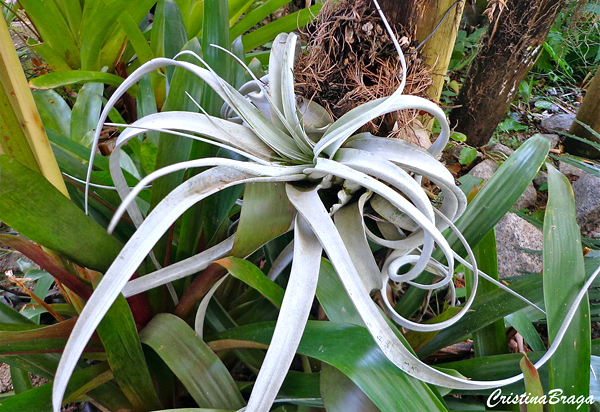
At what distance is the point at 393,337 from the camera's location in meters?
0.39

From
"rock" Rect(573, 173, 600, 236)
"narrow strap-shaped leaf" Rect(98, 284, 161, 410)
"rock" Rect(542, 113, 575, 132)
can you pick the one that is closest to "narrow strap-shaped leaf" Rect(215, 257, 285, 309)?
"narrow strap-shaped leaf" Rect(98, 284, 161, 410)

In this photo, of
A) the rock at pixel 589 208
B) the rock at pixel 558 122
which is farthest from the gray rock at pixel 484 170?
the rock at pixel 558 122

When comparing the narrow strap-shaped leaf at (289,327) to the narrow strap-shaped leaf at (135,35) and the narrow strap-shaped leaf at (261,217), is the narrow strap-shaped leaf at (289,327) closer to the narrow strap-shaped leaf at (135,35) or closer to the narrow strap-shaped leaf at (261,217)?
the narrow strap-shaped leaf at (261,217)

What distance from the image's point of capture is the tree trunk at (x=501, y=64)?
3.59 feet

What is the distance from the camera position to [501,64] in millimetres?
1229

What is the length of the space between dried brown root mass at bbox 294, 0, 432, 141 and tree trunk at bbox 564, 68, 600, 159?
4.18 ft

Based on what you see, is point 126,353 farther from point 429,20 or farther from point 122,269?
point 429,20

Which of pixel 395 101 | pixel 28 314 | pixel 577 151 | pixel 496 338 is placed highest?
pixel 395 101

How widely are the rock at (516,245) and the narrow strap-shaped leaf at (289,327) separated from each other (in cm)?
80

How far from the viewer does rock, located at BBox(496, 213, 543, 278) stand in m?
1.03

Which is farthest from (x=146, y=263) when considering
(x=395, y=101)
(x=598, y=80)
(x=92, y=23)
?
(x=598, y=80)

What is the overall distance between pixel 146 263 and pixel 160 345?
0.14 m

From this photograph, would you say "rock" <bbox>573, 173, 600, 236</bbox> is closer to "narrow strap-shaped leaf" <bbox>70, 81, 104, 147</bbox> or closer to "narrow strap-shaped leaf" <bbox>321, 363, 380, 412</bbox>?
"narrow strap-shaped leaf" <bbox>321, 363, 380, 412</bbox>

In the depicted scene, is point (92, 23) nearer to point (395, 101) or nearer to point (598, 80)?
point (395, 101)
